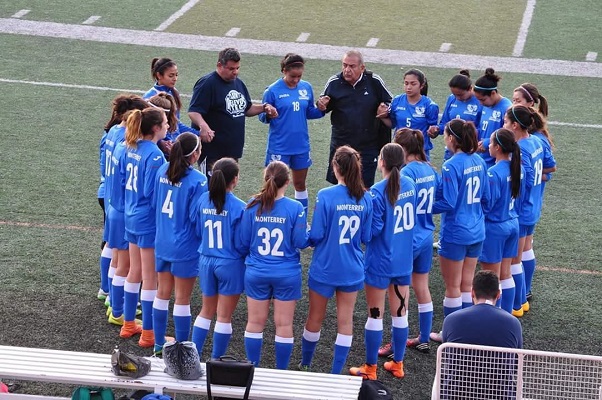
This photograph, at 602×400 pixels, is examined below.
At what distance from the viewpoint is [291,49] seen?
759 inches

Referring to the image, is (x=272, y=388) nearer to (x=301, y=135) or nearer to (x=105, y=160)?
(x=105, y=160)

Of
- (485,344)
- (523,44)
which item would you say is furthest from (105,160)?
(523,44)

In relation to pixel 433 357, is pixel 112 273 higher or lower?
higher

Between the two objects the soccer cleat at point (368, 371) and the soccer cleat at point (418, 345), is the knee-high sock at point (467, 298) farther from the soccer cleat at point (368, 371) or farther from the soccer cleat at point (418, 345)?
the soccer cleat at point (368, 371)

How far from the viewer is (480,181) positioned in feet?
24.9

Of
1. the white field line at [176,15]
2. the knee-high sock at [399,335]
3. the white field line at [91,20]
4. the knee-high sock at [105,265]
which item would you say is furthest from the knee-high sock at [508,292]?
the white field line at [91,20]

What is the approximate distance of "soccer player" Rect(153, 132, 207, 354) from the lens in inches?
279

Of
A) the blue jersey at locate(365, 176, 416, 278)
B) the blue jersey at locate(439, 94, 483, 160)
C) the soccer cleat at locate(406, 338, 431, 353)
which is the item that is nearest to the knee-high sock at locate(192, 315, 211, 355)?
the blue jersey at locate(365, 176, 416, 278)

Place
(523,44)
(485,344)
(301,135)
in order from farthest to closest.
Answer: (523,44) < (301,135) < (485,344)

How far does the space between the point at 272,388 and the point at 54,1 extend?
57.5 ft

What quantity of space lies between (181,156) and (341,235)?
4.43 ft

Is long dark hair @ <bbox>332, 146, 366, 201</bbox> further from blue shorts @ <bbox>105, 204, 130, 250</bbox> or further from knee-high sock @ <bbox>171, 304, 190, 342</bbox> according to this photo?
blue shorts @ <bbox>105, 204, 130, 250</bbox>

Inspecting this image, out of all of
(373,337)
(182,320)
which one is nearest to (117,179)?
(182,320)

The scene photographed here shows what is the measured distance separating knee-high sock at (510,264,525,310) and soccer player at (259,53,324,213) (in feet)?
8.82
